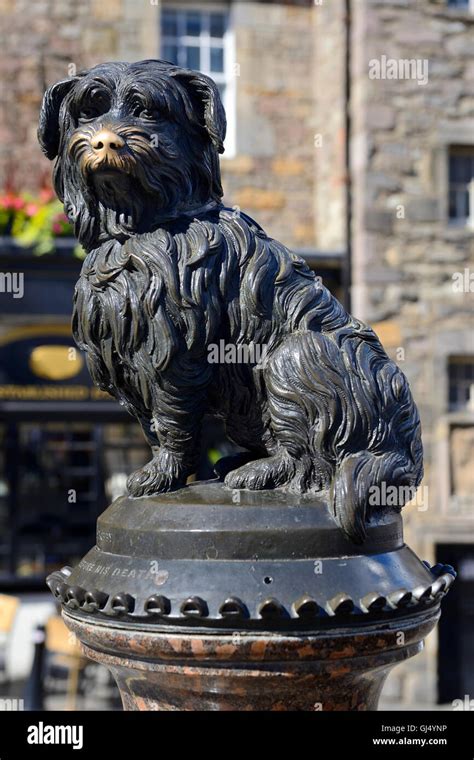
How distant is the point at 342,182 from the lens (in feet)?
29.0

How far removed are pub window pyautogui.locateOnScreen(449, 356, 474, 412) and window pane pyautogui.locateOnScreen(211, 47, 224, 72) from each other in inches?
152

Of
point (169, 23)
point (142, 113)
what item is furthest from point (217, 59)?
point (142, 113)

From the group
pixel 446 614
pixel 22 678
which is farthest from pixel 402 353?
pixel 22 678

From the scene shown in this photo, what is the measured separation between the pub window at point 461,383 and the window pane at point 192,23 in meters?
4.26

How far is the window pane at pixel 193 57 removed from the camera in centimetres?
955

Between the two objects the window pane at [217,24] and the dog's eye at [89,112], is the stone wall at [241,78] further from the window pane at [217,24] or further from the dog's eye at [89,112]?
the dog's eye at [89,112]

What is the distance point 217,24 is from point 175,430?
8051 millimetres

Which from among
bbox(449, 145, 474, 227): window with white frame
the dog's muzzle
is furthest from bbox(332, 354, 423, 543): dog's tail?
bbox(449, 145, 474, 227): window with white frame

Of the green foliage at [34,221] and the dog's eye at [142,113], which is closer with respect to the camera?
the dog's eye at [142,113]

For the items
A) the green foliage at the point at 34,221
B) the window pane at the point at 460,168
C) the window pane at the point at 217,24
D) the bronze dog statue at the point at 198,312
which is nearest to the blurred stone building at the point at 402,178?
the window pane at the point at 460,168

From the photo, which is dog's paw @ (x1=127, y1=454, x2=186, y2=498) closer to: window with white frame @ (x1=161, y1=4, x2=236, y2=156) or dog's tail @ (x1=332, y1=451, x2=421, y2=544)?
dog's tail @ (x1=332, y1=451, x2=421, y2=544)

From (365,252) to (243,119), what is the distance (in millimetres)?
2041

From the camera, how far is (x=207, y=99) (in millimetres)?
2545
